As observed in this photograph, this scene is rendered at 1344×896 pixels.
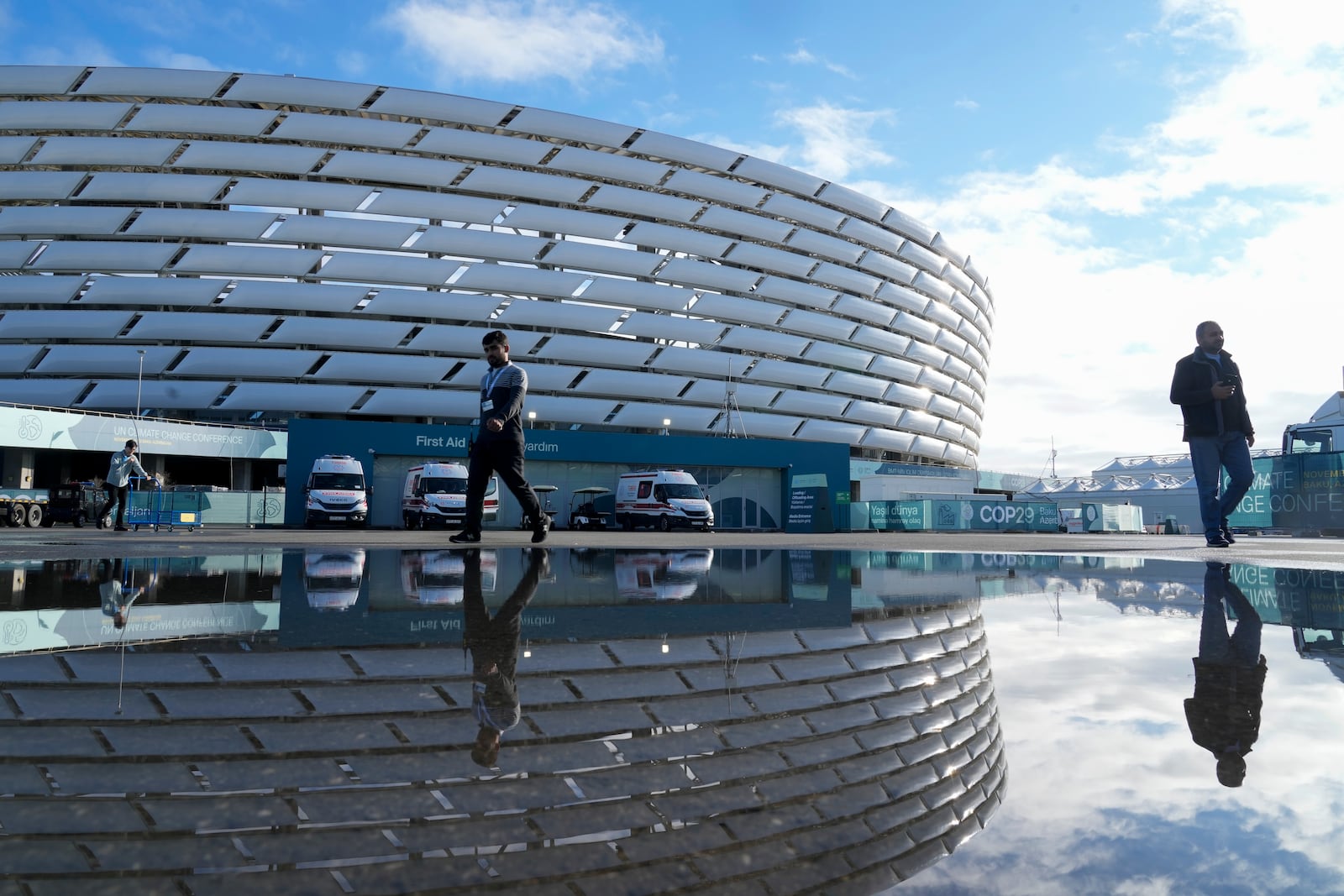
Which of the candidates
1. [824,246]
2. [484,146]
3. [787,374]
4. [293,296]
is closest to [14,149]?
[293,296]

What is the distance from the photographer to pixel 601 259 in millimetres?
42219

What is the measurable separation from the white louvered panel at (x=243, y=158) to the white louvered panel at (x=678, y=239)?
15905 mm

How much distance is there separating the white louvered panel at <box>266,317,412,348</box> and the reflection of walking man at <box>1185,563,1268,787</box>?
39.2 m

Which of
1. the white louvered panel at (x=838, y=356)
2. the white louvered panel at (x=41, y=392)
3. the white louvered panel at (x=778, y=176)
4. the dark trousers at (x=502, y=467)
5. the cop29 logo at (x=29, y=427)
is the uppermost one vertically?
the white louvered panel at (x=778, y=176)

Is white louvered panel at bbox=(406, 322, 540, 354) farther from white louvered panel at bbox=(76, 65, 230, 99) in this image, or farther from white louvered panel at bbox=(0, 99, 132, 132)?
white louvered panel at bbox=(0, 99, 132, 132)

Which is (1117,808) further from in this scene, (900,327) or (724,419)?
(900,327)

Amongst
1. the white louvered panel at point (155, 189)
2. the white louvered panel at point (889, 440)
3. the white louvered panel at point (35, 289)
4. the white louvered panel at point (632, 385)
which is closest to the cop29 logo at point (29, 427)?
the white louvered panel at point (35, 289)

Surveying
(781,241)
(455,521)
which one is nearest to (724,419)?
(781,241)

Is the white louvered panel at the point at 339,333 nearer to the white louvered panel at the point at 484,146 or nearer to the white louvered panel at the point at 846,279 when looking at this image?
the white louvered panel at the point at 484,146

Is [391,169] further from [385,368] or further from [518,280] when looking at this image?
[385,368]

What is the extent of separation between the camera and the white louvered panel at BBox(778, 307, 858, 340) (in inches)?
1857

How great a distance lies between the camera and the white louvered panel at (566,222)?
41281 millimetres

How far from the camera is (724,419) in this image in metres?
44.9

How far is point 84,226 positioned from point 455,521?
26251 millimetres
